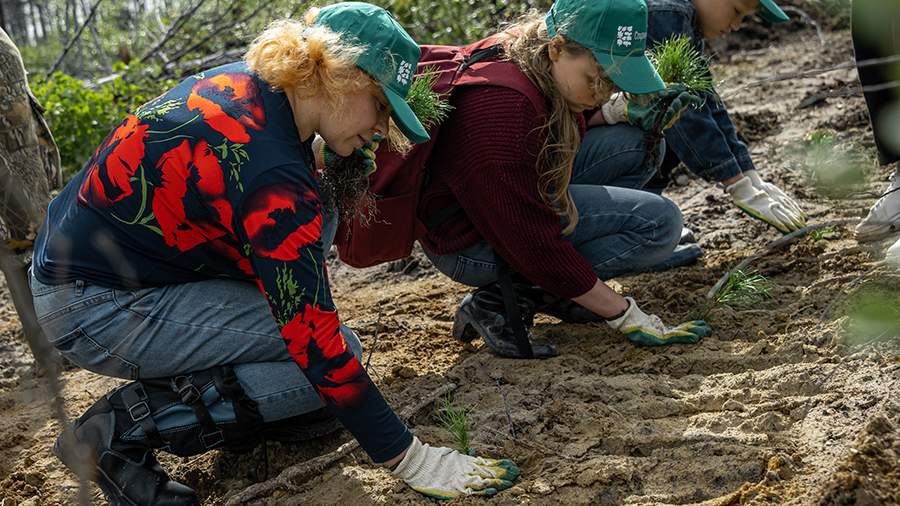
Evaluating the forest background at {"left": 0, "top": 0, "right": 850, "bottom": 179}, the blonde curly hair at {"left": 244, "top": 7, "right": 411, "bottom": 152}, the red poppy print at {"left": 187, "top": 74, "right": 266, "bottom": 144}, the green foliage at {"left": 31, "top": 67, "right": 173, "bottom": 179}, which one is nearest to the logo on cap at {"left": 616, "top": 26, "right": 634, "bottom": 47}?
the blonde curly hair at {"left": 244, "top": 7, "right": 411, "bottom": 152}

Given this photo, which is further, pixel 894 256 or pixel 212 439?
pixel 894 256

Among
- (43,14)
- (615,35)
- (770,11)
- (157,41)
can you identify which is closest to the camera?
(615,35)

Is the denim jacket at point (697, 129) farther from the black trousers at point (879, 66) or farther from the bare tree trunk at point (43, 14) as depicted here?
the bare tree trunk at point (43, 14)

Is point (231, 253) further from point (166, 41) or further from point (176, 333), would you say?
Result: point (166, 41)

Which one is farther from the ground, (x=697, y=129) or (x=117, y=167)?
(x=117, y=167)

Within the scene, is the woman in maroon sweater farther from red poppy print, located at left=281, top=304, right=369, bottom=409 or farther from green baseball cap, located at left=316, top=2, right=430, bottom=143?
red poppy print, located at left=281, top=304, right=369, bottom=409

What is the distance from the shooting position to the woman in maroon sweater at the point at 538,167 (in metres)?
2.60

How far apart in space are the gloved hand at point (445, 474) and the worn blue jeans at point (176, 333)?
38cm

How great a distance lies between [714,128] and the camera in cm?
333

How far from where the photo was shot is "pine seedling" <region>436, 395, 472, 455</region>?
92.3 inches

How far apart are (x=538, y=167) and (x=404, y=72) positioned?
70cm

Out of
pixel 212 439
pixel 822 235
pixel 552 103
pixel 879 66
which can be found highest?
pixel 552 103

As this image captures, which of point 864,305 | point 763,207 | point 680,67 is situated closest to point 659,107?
point 680,67

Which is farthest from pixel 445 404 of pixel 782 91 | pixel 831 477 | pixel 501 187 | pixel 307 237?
pixel 782 91
